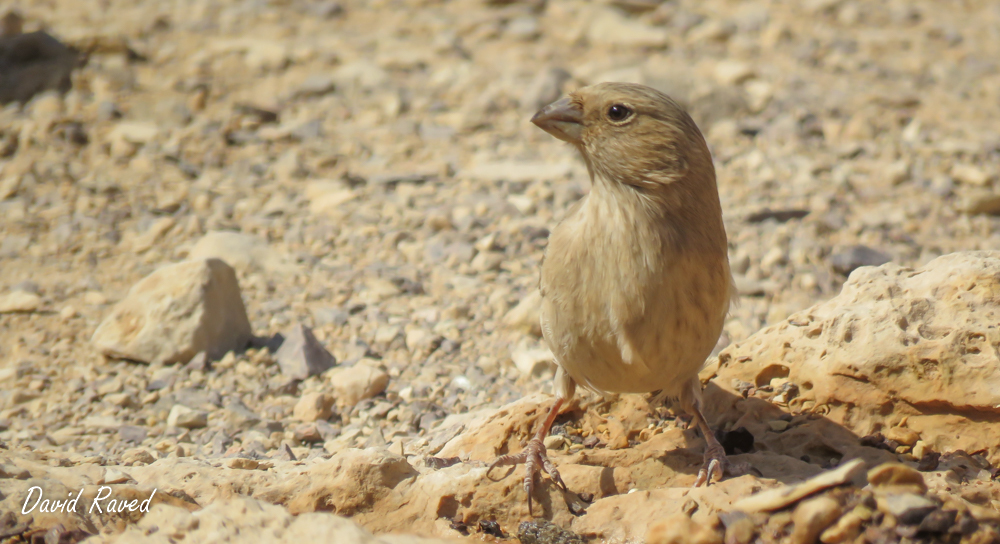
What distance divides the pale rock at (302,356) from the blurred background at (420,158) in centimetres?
12

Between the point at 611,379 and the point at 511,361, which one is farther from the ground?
the point at 611,379

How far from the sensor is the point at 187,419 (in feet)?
13.4

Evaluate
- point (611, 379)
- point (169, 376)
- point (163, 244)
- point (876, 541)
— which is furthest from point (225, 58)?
point (876, 541)

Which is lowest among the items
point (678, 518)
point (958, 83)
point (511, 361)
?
point (511, 361)

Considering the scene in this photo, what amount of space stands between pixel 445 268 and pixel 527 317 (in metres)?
0.96

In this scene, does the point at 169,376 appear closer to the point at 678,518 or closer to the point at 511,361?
the point at 511,361

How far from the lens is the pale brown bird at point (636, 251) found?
3.11 m

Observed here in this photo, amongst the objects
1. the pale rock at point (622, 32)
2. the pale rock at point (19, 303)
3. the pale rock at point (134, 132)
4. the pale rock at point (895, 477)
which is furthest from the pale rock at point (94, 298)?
the pale rock at point (622, 32)

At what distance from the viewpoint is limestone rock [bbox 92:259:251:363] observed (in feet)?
14.8

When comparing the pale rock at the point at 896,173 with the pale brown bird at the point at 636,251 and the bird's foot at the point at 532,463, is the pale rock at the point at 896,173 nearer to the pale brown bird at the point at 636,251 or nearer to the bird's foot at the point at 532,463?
the pale brown bird at the point at 636,251

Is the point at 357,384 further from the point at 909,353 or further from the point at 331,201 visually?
the point at 909,353

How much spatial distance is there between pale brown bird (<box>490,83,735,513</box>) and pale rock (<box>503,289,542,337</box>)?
1.53m

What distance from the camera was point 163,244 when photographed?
577 centimetres

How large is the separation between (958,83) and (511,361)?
609 centimetres
